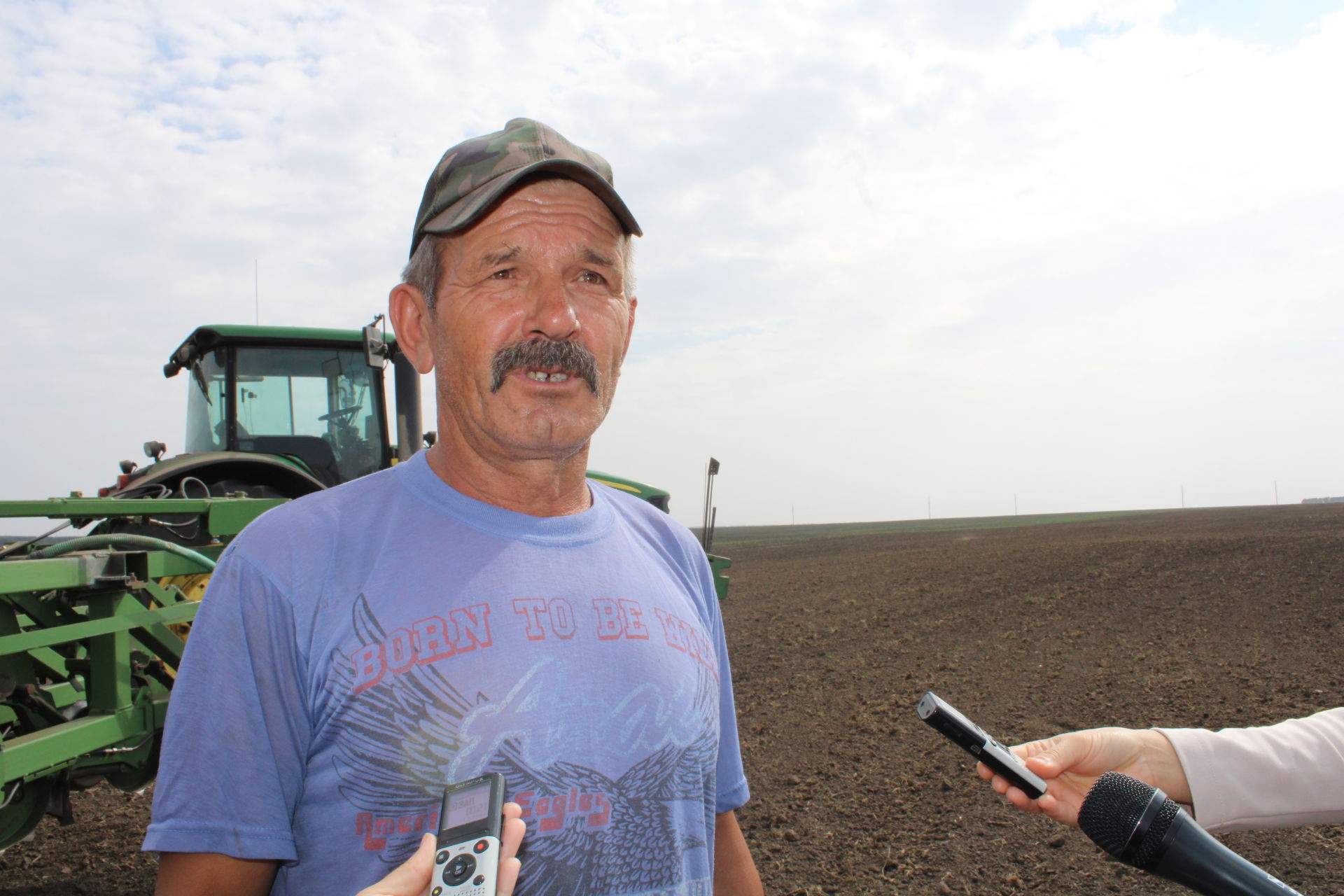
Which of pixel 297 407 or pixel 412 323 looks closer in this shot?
pixel 412 323

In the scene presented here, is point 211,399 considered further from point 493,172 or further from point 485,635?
point 485,635

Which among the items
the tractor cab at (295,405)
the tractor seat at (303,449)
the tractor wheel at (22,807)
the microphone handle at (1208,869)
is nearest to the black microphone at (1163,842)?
the microphone handle at (1208,869)

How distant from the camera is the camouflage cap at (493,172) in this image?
169 centimetres

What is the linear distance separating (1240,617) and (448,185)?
43.4ft

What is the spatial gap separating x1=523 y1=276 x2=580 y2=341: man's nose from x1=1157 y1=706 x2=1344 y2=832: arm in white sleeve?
1510 mm

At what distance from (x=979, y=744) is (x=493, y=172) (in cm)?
139

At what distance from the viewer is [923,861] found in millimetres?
4996

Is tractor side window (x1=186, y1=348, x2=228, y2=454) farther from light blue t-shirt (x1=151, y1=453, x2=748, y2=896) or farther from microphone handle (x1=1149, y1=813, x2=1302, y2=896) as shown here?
microphone handle (x1=1149, y1=813, x2=1302, y2=896)

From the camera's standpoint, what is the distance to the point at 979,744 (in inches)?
63.1

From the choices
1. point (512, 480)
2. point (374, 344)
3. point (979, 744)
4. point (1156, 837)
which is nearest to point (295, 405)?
point (374, 344)

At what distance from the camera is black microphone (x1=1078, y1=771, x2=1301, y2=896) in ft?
4.28

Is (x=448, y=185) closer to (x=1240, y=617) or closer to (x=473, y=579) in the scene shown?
(x=473, y=579)

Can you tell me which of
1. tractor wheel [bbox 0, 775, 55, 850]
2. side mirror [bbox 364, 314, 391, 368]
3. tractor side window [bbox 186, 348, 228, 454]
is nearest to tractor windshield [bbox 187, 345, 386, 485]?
tractor side window [bbox 186, 348, 228, 454]

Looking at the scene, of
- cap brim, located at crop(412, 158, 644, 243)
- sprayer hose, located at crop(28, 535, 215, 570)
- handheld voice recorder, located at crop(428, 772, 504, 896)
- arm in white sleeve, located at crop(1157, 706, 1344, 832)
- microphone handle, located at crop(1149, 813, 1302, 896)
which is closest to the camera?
handheld voice recorder, located at crop(428, 772, 504, 896)
